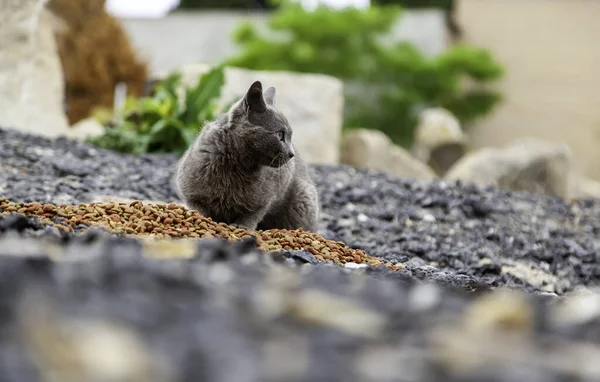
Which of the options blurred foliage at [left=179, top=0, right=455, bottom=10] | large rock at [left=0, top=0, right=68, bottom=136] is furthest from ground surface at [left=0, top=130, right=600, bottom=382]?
blurred foliage at [left=179, top=0, right=455, bottom=10]

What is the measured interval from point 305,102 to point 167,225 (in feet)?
21.8

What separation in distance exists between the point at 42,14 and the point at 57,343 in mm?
8351

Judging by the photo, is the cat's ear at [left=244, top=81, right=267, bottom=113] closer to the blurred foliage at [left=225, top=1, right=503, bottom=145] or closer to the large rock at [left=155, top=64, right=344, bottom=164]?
the large rock at [left=155, top=64, right=344, bottom=164]

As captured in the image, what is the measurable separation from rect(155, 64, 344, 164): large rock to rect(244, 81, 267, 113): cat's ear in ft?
17.7

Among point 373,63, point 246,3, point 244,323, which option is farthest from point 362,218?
point 246,3

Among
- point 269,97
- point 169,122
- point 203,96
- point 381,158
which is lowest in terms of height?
point 381,158

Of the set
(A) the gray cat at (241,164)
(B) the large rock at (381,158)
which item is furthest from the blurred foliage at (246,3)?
(A) the gray cat at (241,164)

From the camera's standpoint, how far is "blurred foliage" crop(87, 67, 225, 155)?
777 cm

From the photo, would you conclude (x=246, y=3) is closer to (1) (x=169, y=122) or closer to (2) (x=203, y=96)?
(2) (x=203, y=96)

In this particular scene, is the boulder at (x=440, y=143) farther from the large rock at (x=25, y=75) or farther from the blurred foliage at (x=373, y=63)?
the large rock at (x=25, y=75)

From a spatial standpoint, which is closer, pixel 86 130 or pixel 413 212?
pixel 413 212

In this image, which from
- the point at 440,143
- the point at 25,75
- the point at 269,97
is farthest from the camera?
the point at 440,143

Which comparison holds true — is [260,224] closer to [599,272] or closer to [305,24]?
[599,272]

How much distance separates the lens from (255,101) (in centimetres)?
395
